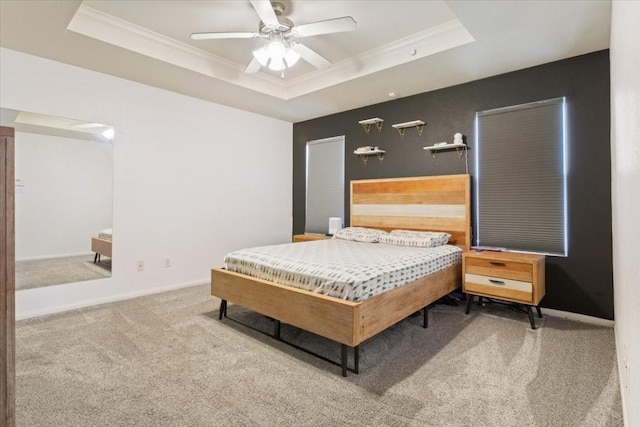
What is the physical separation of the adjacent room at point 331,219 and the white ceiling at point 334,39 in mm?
23

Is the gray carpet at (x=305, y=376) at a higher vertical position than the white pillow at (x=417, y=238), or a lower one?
lower

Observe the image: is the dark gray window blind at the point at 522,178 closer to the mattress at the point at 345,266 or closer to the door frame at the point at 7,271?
the mattress at the point at 345,266

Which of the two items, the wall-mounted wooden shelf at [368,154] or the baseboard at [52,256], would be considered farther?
the wall-mounted wooden shelf at [368,154]

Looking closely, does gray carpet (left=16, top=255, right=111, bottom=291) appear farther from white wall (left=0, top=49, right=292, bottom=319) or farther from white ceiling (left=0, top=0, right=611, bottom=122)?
white ceiling (left=0, top=0, right=611, bottom=122)

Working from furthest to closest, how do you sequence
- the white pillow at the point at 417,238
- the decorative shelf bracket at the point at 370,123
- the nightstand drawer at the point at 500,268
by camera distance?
the decorative shelf bracket at the point at 370,123, the white pillow at the point at 417,238, the nightstand drawer at the point at 500,268

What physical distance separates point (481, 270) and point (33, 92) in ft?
15.1

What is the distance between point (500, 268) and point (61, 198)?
4.42m

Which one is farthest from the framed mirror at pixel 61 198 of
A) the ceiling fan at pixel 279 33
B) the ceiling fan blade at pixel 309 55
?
the ceiling fan blade at pixel 309 55

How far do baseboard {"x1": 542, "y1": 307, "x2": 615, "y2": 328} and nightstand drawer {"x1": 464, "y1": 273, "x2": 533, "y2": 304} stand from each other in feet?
2.11

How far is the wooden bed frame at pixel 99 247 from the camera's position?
11.8 feet

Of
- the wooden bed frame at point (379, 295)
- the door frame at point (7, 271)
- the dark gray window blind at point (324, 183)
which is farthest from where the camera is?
the dark gray window blind at point (324, 183)

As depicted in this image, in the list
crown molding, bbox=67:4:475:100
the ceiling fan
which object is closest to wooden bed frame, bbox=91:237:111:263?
crown molding, bbox=67:4:475:100

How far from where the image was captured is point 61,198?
3.42 meters

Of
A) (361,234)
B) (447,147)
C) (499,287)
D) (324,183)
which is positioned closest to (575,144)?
(447,147)
